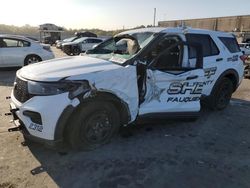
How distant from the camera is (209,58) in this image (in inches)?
259

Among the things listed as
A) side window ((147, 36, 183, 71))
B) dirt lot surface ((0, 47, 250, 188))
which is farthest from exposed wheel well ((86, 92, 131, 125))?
side window ((147, 36, 183, 71))

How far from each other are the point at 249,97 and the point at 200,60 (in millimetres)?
4078

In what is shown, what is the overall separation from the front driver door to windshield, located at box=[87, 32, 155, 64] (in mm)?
354

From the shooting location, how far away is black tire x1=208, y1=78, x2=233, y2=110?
7.04 meters

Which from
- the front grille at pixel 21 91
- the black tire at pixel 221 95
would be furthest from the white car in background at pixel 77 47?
the front grille at pixel 21 91

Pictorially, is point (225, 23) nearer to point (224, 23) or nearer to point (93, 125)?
point (224, 23)

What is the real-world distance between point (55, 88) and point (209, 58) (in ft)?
11.7

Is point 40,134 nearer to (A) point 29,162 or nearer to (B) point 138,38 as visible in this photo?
(A) point 29,162

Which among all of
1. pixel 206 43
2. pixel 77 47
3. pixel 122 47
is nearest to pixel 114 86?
pixel 122 47

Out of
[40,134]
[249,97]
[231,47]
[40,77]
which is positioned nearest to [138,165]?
[40,134]

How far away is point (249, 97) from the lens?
30.3 ft

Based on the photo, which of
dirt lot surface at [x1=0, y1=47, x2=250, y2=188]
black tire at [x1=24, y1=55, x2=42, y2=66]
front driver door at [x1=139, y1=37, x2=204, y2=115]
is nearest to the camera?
dirt lot surface at [x1=0, y1=47, x2=250, y2=188]

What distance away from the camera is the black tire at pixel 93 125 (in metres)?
4.53

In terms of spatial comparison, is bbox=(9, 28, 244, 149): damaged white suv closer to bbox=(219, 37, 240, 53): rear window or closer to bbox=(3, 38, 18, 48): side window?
bbox=(219, 37, 240, 53): rear window
